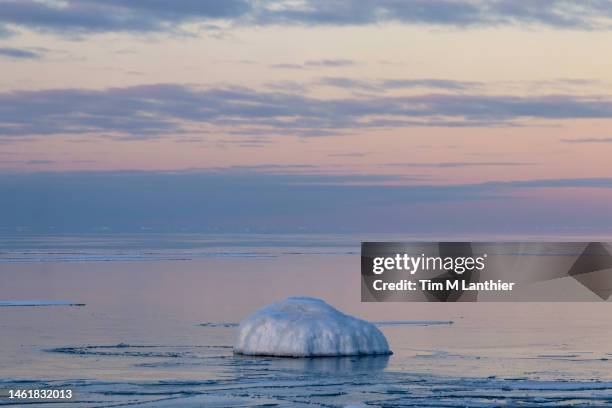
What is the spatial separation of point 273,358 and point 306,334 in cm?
60

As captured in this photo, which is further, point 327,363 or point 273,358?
point 273,358

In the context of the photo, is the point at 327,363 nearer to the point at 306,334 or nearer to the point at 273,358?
the point at 306,334

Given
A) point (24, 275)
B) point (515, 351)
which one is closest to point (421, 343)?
point (515, 351)

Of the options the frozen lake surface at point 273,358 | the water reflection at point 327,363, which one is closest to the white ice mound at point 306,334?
the water reflection at point 327,363

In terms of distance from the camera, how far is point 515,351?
19.6 metres

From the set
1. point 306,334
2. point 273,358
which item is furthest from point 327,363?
point 273,358

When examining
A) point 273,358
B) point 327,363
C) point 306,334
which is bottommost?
point 327,363

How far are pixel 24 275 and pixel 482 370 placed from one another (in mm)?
26210

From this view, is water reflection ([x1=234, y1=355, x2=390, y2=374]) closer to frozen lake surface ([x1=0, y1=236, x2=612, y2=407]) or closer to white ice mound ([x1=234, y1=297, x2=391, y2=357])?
frozen lake surface ([x1=0, y1=236, x2=612, y2=407])

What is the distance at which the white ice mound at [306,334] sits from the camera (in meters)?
18.4

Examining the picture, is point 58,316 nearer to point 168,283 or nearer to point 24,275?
point 168,283

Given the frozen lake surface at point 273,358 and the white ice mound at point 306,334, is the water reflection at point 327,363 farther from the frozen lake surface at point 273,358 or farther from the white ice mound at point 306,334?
the white ice mound at point 306,334

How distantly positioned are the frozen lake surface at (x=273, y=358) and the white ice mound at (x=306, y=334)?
330mm

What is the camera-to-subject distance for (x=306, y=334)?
60.5 feet
